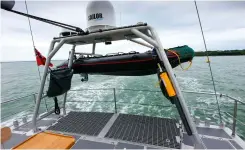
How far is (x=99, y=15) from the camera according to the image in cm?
305

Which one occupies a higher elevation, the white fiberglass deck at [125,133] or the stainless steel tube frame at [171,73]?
the stainless steel tube frame at [171,73]

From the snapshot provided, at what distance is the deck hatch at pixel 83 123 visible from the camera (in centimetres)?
296

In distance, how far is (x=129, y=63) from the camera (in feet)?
10.1

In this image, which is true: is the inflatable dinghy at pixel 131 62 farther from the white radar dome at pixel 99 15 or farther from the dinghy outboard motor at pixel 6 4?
the dinghy outboard motor at pixel 6 4

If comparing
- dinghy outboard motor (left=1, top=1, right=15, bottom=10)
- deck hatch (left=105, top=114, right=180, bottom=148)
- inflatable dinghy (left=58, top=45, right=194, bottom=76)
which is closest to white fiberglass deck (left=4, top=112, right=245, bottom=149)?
deck hatch (left=105, top=114, right=180, bottom=148)

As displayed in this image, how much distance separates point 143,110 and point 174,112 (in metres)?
1.28

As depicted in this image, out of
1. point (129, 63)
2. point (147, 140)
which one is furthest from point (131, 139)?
point (129, 63)

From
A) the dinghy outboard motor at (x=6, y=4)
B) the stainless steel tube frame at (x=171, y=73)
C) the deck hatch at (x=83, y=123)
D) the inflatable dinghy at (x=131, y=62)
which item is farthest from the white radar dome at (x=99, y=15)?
the deck hatch at (x=83, y=123)

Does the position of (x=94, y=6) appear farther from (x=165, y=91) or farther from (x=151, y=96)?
(x=151, y=96)

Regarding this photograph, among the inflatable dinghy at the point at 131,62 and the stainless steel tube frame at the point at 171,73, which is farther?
the inflatable dinghy at the point at 131,62

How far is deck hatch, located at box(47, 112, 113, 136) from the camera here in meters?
2.96

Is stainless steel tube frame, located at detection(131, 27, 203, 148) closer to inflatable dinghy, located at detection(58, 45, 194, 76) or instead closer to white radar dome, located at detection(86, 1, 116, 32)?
inflatable dinghy, located at detection(58, 45, 194, 76)

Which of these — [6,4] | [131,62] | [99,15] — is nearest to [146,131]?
[131,62]

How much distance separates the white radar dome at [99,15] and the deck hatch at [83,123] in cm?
202
